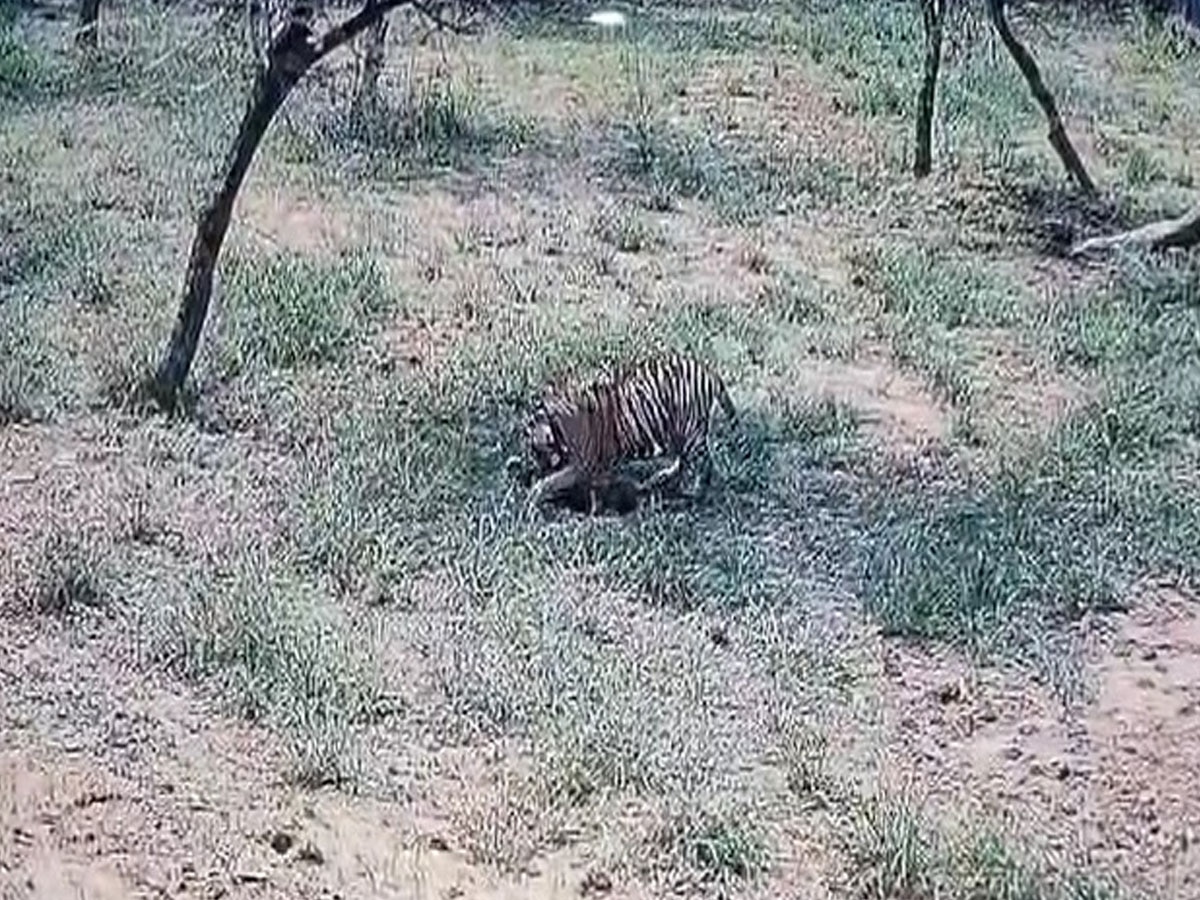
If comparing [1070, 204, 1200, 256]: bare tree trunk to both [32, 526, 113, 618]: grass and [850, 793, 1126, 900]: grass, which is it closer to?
[32, 526, 113, 618]: grass

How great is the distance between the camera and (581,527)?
6043mm

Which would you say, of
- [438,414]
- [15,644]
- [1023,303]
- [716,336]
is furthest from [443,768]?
[1023,303]

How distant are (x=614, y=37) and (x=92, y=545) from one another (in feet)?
29.6

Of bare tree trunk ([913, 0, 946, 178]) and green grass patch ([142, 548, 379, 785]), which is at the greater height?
bare tree trunk ([913, 0, 946, 178])

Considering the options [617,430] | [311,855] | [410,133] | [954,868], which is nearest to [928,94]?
[410,133]

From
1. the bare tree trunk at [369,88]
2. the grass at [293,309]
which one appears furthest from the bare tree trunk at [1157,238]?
the bare tree trunk at [369,88]

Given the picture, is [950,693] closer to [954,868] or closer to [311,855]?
[954,868]

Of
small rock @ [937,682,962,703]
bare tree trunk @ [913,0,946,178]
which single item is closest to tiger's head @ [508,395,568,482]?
small rock @ [937,682,962,703]

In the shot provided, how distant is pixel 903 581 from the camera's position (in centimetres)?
575

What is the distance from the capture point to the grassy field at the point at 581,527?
4.42m

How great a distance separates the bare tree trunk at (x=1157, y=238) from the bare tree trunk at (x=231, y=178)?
12.7 feet

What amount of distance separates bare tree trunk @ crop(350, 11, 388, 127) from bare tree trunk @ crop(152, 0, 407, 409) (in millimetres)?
3827

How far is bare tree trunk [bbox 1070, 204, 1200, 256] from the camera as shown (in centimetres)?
927

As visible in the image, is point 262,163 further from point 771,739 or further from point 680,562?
point 771,739
